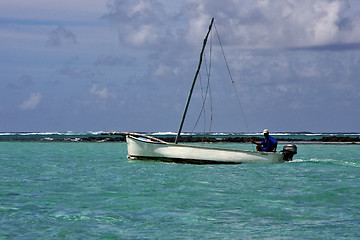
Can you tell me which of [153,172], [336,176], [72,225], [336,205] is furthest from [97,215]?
[336,176]

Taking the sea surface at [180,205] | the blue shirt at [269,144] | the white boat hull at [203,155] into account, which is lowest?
the sea surface at [180,205]

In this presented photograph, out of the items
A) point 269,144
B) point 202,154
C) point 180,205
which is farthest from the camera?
point 269,144

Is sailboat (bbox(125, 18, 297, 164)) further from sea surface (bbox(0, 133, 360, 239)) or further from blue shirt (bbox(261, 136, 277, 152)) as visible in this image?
sea surface (bbox(0, 133, 360, 239))

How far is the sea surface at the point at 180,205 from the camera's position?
12.9m

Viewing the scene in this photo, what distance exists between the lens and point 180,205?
16859mm

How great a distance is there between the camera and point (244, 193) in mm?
19781

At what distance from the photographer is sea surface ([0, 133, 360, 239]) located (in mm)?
12938

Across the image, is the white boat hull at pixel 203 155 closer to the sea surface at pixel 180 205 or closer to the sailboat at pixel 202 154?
the sailboat at pixel 202 154

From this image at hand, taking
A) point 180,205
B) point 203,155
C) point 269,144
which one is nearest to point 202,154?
point 203,155

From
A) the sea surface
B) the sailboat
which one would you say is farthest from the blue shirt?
the sea surface

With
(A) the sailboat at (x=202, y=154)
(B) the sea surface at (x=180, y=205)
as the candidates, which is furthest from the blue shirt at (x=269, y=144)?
(B) the sea surface at (x=180, y=205)

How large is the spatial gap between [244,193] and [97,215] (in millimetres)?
6717

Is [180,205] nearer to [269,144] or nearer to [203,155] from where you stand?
[203,155]

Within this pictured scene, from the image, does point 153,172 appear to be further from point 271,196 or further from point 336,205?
point 336,205
